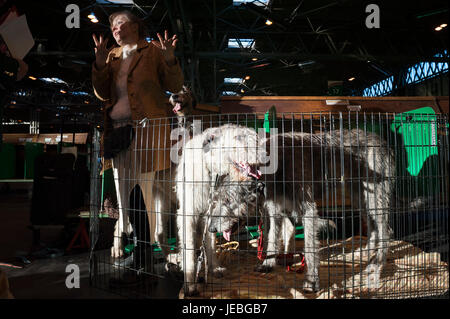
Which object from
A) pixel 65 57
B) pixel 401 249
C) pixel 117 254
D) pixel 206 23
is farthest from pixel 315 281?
pixel 65 57

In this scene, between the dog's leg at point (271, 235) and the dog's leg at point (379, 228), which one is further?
the dog's leg at point (271, 235)

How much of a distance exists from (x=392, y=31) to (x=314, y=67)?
2.51 metres

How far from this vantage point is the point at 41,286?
7.73 ft

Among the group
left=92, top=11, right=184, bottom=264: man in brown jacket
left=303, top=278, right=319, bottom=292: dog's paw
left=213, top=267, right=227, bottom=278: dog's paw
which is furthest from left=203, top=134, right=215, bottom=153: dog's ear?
left=303, top=278, right=319, bottom=292: dog's paw

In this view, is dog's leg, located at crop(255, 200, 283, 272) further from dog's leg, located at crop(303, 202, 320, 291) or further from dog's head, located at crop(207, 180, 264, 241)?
dog's head, located at crop(207, 180, 264, 241)

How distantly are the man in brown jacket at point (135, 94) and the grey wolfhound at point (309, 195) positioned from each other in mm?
634

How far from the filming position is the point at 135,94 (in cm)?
219

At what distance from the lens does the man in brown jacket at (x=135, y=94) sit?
2.19 meters

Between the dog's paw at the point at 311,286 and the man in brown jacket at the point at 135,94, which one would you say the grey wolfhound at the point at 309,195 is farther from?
the man in brown jacket at the point at 135,94

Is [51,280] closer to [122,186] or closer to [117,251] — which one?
[117,251]

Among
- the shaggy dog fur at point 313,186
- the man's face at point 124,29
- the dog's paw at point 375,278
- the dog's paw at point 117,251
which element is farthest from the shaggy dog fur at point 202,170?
the dog's paw at point 375,278

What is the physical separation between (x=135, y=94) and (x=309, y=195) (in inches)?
61.6

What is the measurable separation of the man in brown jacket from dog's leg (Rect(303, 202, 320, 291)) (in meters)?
1.16
